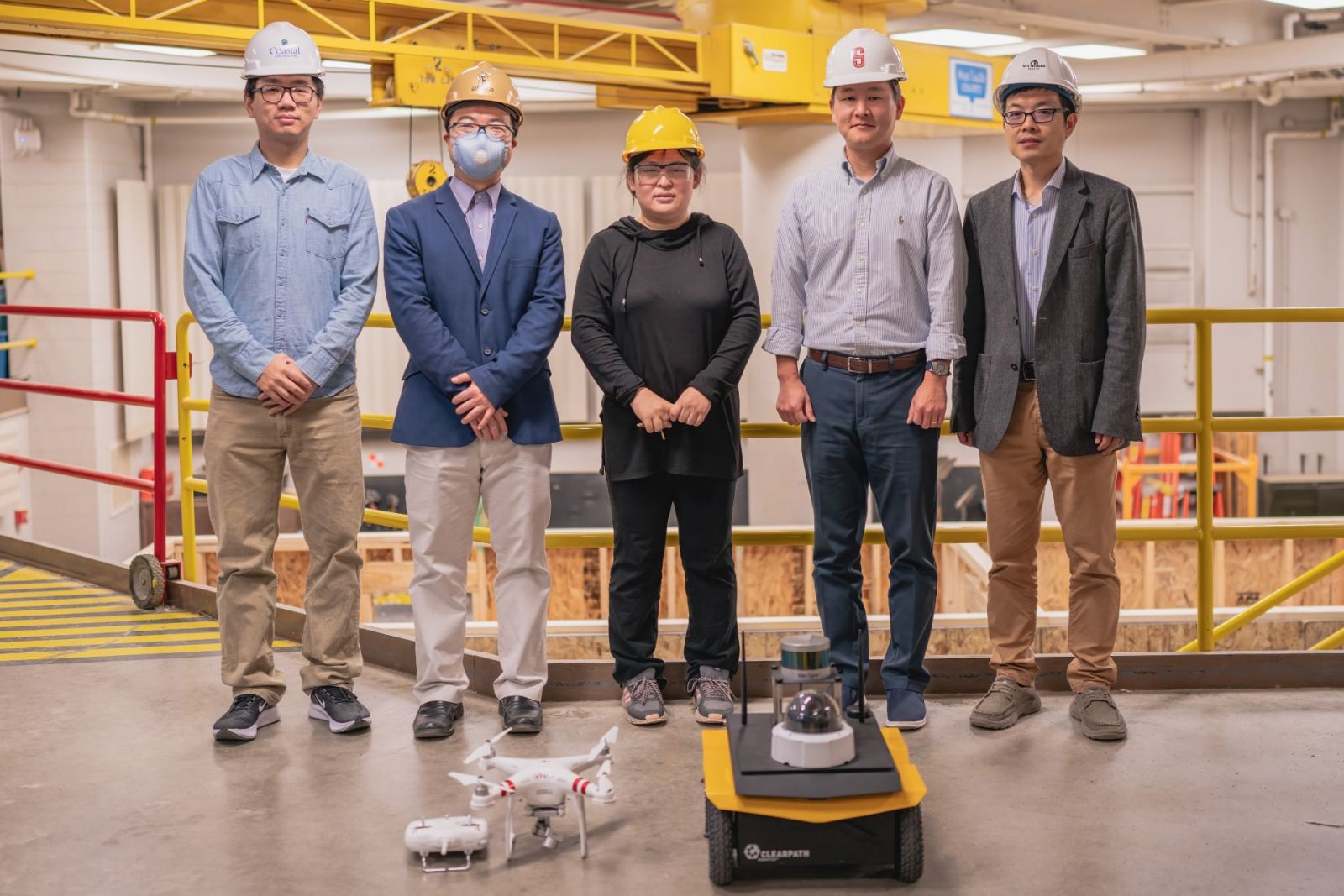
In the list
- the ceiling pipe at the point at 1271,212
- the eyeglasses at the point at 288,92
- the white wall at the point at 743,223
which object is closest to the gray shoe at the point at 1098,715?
the eyeglasses at the point at 288,92

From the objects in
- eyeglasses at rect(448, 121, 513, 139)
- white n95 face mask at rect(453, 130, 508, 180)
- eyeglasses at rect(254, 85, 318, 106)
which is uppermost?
eyeglasses at rect(254, 85, 318, 106)

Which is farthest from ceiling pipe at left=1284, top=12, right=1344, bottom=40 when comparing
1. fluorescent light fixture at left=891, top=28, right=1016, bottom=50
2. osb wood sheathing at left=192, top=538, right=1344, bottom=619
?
osb wood sheathing at left=192, top=538, right=1344, bottom=619

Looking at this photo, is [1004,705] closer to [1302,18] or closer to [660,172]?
[660,172]

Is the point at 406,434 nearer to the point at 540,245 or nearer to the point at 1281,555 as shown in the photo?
the point at 540,245

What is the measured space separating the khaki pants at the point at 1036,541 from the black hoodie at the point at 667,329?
2.74 ft

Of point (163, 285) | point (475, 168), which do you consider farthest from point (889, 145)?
point (163, 285)

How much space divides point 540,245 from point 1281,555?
27.7 ft

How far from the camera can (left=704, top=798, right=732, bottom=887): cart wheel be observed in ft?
9.77

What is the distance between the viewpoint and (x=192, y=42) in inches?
315

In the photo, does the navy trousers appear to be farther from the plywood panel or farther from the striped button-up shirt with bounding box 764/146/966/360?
the plywood panel

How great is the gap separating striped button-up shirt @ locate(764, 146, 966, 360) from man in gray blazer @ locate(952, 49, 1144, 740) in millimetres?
170

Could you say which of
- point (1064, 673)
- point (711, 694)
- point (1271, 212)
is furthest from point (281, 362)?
point (1271, 212)

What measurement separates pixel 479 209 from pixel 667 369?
2.46 feet

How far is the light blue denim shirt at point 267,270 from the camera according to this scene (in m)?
3.83
